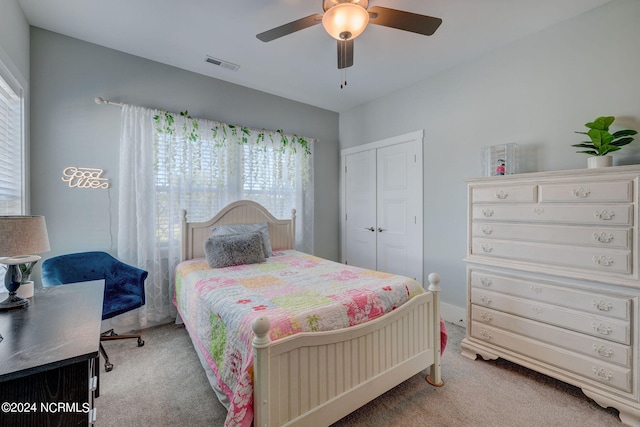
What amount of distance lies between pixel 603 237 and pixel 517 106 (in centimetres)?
146

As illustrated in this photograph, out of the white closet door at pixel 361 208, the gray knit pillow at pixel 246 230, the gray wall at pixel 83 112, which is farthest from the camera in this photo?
the white closet door at pixel 361 208

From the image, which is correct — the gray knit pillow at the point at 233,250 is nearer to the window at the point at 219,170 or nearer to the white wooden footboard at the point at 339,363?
the window at the point at 219,170

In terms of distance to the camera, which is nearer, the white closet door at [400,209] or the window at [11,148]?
the window at [11,148]

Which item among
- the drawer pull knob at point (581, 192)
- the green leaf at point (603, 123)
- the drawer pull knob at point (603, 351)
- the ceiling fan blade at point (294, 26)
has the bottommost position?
the drawer pull knob at point (603, 351)

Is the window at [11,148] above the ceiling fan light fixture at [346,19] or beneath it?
beneath

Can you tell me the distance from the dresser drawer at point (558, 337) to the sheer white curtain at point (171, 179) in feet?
9.09

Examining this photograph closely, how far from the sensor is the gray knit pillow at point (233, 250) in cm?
277

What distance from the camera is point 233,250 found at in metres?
2.86

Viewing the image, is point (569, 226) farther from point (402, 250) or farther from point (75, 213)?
point (75, 213)

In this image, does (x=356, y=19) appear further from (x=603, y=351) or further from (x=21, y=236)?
(x=603, y=351)

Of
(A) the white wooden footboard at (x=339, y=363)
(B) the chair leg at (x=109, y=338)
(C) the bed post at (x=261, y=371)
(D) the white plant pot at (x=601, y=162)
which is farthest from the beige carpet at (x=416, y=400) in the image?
(D) the white plant pot at (x=601, y=162)

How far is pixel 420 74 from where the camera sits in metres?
3.34

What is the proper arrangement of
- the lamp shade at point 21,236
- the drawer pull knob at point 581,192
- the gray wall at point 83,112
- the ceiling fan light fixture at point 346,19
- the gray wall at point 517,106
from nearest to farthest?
the lamp shade at point 21,236
the ceiling fan light fixture at point 346,19
the drawer pull knob at point 581,192
the gray wall at point 517,106
the gray wall at point 83,112

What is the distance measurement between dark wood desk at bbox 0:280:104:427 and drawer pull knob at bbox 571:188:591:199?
2.83 m
